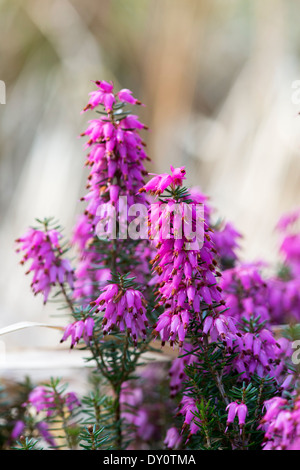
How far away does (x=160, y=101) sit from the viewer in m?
3.41

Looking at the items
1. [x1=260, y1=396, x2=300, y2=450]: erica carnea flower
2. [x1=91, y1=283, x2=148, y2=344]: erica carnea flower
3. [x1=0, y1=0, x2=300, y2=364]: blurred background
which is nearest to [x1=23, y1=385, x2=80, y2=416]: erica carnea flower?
[x1=91, y1=283, x2=148, y2=344]: erica carnea flower

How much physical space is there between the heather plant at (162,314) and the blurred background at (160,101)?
1.91 m

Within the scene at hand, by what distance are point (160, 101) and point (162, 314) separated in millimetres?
2786

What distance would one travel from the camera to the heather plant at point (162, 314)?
0.76 m

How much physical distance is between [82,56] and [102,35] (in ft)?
0.85

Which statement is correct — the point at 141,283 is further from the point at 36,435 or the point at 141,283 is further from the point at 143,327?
the point at 36,435

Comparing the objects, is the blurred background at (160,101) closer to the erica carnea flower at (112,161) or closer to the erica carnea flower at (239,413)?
the erica carnea flower at (112,161)

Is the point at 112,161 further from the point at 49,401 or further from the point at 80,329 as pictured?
the point at 49,401

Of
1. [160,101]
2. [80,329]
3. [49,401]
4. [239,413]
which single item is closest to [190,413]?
[239,413]

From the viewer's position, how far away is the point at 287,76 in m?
3.03

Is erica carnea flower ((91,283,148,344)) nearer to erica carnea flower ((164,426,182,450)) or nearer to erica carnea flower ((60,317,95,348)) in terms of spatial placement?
erica carnea flower ((60,317,95,348))

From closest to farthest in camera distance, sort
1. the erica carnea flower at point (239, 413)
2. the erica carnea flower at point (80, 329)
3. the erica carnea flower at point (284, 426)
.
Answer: the erica carnea flower at point (284, 426), the erica carnea flower at point (239, 413), the erica carnea flower at point (80, 329)

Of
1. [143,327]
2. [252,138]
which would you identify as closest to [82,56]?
[252,138]

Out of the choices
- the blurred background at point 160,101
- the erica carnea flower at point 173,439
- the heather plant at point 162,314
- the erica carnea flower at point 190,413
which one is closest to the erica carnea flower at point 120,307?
the heather plant at point 162,314
